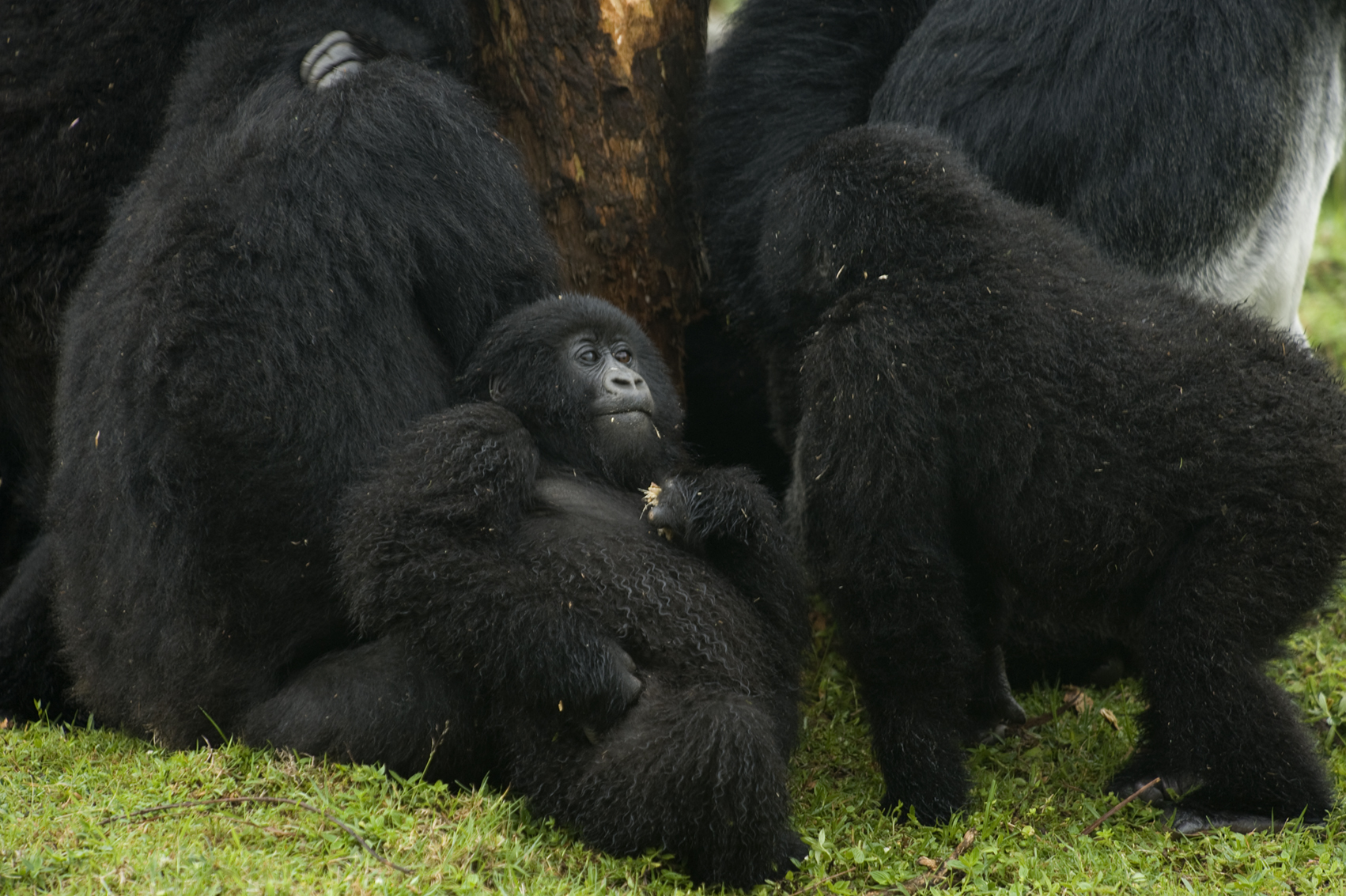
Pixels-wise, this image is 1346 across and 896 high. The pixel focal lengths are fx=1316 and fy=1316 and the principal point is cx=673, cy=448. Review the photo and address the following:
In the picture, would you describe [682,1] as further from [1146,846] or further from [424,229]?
[1146,846]

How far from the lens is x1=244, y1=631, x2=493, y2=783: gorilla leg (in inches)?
120

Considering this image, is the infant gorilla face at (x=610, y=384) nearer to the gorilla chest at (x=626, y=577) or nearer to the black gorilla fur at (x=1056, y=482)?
the gorilla chest at (x=626, y=577)

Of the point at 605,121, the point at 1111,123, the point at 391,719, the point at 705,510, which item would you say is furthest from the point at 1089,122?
the point at 391,719

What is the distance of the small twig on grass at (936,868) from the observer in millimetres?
2938

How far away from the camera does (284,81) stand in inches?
140

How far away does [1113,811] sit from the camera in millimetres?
3145

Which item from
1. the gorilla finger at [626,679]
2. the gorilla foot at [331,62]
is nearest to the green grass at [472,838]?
the gorilla finger at [626,679]

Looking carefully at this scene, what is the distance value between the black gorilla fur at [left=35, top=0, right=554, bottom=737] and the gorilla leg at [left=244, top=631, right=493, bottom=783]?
0.06 feet

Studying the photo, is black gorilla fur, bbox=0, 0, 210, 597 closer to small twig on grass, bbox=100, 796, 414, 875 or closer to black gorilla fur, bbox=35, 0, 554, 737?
black gorilla fur, bbox=35, 0, 554, 737

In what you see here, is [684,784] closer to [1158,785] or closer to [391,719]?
[391,719]

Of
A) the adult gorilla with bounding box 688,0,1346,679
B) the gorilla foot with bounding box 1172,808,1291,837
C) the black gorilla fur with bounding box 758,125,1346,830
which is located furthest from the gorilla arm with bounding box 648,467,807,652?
the gorilla foot with bounding box 1172,808,1291,837

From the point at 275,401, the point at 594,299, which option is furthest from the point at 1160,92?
the point at 275,401

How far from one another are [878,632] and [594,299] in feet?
3.86

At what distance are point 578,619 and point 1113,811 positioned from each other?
4.51 feet
